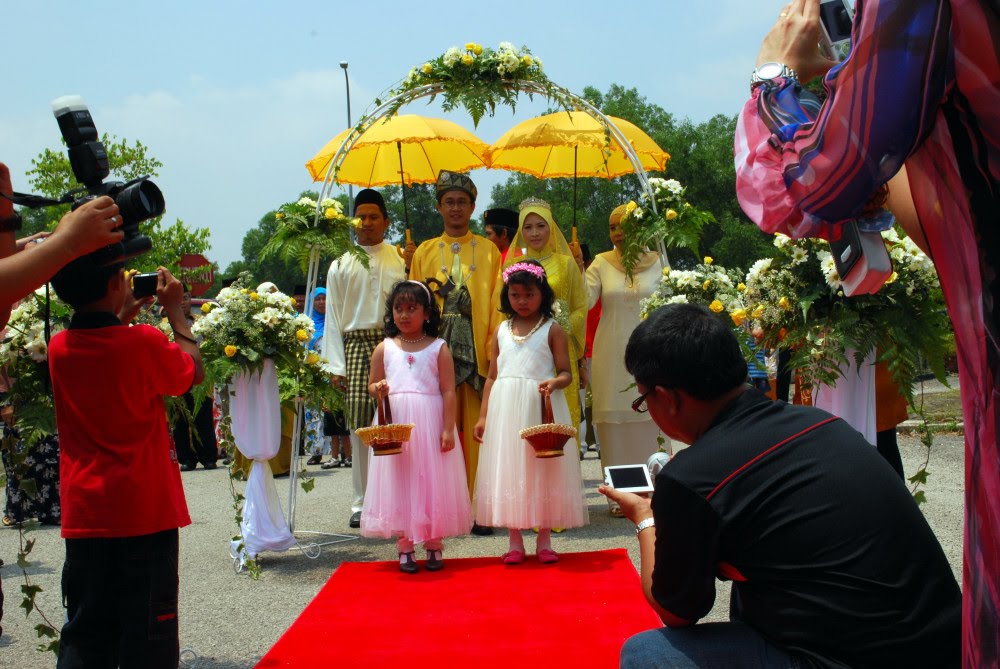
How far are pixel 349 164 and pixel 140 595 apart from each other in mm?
6354

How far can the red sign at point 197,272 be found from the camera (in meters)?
18.7

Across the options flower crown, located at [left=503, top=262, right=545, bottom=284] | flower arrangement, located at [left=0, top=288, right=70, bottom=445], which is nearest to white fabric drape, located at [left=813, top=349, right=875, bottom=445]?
flower crown, located at [left=503, top=262, right=545, bottom=284]

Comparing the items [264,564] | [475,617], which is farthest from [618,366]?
[475,617]

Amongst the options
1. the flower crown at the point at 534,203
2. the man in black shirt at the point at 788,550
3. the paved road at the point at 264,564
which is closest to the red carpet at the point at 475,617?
the paved road at the point at 264,564

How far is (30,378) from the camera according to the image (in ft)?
14.3

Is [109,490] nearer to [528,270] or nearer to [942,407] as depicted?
[528,270]

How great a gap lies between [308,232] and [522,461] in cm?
231

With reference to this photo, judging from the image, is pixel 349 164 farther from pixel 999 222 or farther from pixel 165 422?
pixel 999 222

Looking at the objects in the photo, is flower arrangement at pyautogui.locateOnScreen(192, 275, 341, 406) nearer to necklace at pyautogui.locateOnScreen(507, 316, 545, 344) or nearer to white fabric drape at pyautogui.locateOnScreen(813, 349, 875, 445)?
necklace at pyautogui.locateOnScreen(507, 316, 545, 344)

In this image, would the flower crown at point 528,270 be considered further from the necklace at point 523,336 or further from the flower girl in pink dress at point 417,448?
the flower girl in pink dress at point 417,448

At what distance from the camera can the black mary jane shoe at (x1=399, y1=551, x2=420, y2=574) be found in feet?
20.9

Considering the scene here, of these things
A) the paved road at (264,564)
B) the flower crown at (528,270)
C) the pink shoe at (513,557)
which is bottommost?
the paved road at (264,564)

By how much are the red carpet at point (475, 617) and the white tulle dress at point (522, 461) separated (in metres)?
0.33

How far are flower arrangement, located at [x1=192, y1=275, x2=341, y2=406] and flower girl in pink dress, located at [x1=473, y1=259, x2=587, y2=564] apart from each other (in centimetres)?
135
